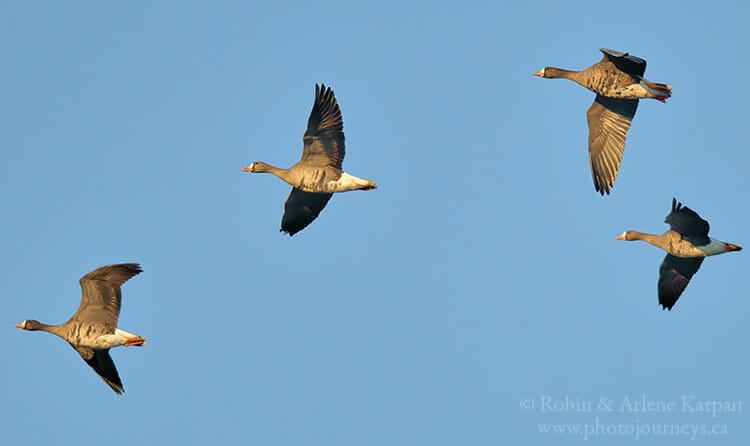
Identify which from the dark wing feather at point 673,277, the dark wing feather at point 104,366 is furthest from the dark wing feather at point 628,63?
the dark wing feather at point 104,366

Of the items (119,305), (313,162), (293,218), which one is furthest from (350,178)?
(119,305)

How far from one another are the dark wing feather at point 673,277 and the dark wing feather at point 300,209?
31.8ft

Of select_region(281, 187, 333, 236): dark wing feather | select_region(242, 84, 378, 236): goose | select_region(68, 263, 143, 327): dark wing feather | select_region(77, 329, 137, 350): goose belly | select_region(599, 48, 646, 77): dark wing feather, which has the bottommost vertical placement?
select_region(77, 329, 137, 350): goose belly

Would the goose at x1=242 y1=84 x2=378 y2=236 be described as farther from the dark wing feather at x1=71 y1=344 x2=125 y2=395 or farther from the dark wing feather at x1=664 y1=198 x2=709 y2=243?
the dark wing feather at x1=664 y1=198 x2=709 y2=243

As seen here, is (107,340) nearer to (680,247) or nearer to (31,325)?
(31,325)

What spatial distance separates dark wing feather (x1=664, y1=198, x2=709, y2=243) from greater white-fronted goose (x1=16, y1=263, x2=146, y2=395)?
1359 centimetres

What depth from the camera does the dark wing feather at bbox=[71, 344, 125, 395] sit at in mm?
25094

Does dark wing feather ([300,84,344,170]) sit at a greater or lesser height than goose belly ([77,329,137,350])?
greater

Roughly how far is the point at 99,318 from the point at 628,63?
49.4 ft

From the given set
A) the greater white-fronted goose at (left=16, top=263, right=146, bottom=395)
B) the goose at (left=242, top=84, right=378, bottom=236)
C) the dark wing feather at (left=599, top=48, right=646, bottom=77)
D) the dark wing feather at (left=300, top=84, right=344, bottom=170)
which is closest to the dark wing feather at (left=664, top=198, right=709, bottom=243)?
the dark wing feather at (left=599, top=48, right=646, bottom=77)

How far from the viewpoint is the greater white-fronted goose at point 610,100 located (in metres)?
26.1

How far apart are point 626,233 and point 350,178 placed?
8.34 m

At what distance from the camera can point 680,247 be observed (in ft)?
85.9

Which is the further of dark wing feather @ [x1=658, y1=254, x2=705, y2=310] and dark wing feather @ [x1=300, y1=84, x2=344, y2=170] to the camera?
dark wing feather @ [x1=658, y1=254, x2=705, y2=310]
